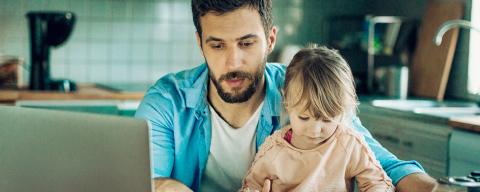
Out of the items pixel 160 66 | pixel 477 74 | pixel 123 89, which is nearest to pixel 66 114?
pixel 123 89

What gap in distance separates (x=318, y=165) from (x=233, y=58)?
1.09ft

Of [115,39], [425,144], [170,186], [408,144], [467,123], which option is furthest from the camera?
[115,39]

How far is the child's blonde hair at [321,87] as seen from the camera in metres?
1.53

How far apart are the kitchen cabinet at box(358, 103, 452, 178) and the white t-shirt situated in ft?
4.81

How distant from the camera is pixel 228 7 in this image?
1729mm

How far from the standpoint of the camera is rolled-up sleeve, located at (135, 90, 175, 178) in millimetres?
1726

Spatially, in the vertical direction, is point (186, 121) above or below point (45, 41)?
below

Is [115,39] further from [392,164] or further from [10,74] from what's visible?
[392,164]

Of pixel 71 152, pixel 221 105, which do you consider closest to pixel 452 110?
pixel 221 105

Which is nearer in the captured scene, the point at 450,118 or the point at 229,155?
the point at 229,155

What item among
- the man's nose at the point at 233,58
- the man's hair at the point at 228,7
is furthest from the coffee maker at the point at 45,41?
the man's nose at the point at 233,58

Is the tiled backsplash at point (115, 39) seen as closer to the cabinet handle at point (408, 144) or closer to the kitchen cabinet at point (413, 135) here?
the kitchen cabinet at point (413, 135)

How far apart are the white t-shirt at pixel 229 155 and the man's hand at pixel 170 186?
29 cm

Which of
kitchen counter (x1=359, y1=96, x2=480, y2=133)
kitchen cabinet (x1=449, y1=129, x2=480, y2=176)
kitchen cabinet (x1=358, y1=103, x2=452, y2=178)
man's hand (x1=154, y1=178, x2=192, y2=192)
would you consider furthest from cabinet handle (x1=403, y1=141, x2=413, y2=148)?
man's hand (x1=154, y1=178, x2=192, y2=192)
